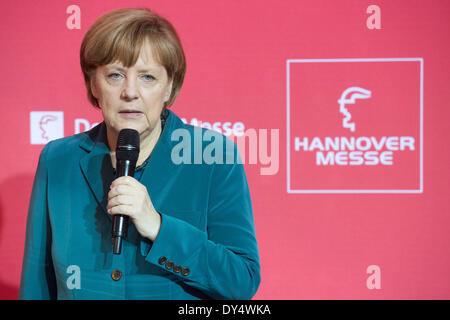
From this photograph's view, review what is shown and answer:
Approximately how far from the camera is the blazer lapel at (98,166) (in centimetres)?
106

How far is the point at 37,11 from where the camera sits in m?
1.95

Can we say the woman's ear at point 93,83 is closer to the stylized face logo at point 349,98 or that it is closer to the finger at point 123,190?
the finger at point 123,190

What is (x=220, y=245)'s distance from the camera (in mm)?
998

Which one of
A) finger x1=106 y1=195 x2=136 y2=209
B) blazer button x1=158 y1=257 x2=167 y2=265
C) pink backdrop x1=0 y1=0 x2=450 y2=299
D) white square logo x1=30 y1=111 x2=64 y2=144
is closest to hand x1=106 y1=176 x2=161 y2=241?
finger x1=106 y1=195 x2=136 y2=209

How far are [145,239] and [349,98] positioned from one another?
4.14 ft

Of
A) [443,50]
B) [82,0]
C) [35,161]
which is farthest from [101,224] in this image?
[443,50]

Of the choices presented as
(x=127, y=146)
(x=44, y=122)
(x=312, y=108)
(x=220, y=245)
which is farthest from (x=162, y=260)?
(x=44, y=122)

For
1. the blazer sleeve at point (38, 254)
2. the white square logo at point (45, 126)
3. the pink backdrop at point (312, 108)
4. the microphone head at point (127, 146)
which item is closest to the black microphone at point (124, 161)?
the microphone head at point (127, 146)

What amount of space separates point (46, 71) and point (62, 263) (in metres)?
1.19

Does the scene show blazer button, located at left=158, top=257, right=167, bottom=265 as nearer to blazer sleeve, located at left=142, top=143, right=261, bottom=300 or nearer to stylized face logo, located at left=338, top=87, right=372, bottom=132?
blazer sleeve, located at left=142, top=143, right=261, bottom=300

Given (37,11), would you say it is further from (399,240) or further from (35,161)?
(399,240)

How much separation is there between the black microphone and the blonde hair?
6.8 inches

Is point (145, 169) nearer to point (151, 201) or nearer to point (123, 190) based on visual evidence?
point (151, 201)

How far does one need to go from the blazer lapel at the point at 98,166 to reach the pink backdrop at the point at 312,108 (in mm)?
820
